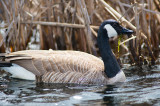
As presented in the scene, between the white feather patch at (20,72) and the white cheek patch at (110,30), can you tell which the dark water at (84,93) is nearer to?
the white feather patch at (20,72)

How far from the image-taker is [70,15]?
1002cm

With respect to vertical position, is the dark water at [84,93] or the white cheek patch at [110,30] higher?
the white cheek patch at [110,30]

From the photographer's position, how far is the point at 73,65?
7.82m

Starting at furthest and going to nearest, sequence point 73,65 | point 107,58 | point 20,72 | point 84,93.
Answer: point 20,72
point 107,58
point 73,65
point 84,93

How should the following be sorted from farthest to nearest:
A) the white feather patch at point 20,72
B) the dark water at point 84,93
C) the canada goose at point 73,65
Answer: the white feather patch at point 20,72, the canada goose at point 73,65, the dark water at point 84,93

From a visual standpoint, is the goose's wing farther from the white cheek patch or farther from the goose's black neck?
the white cheek patch

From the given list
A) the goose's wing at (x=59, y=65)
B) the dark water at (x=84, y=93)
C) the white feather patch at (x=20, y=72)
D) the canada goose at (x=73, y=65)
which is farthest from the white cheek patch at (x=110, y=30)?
the white feather patch at (x=20, y=72)

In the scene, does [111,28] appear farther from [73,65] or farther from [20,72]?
[20,72]

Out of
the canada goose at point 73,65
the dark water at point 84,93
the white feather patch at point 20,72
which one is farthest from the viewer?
the white feather patch at point 20,72

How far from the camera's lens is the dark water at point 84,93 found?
6.05 meters

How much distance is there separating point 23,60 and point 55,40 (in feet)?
10.1

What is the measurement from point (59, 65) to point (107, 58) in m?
1.22

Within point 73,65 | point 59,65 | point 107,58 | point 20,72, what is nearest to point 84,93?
point 73,65

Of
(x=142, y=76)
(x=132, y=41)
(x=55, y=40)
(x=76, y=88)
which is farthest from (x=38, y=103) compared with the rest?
(x=55, y=40)
